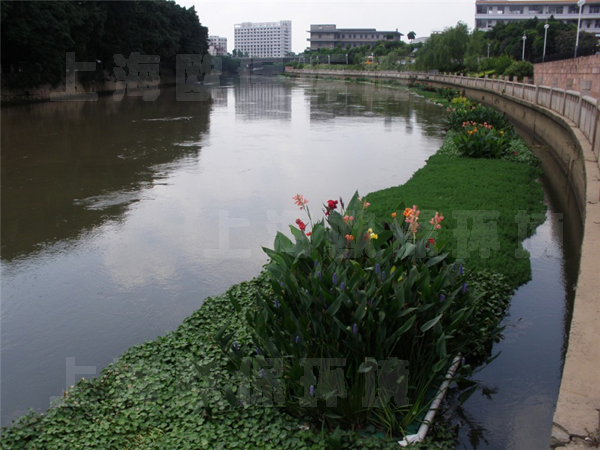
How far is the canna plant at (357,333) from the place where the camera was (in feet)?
11.2

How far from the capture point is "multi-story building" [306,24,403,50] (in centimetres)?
12231

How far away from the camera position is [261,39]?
14562 cm

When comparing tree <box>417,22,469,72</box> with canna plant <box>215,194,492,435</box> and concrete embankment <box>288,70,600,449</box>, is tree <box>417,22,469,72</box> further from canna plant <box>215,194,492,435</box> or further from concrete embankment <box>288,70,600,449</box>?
canna plant <box>215,194,492,435</box>

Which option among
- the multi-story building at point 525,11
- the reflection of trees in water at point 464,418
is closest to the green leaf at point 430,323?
the reflection of trees in water at point 464,418

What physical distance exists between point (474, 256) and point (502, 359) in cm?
157

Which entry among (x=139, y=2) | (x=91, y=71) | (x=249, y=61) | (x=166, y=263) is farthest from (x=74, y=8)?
(x=249, y=61)

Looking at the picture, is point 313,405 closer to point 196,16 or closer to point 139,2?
point 139,2

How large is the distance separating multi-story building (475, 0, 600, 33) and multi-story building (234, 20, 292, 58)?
6525 cm

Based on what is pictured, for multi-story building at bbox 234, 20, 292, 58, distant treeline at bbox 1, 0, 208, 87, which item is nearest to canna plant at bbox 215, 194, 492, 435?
distant treeline at bbox 1, 0, 208, 87

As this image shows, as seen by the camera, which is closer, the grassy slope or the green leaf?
the green leaf

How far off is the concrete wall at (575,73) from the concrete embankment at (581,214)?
1161 millimetres

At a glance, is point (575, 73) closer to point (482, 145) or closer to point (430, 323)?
point (482, 145)

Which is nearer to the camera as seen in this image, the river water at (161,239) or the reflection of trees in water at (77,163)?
the river water at (161,239)

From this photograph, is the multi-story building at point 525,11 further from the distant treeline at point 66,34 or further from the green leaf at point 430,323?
the green leaf at point 430,323
